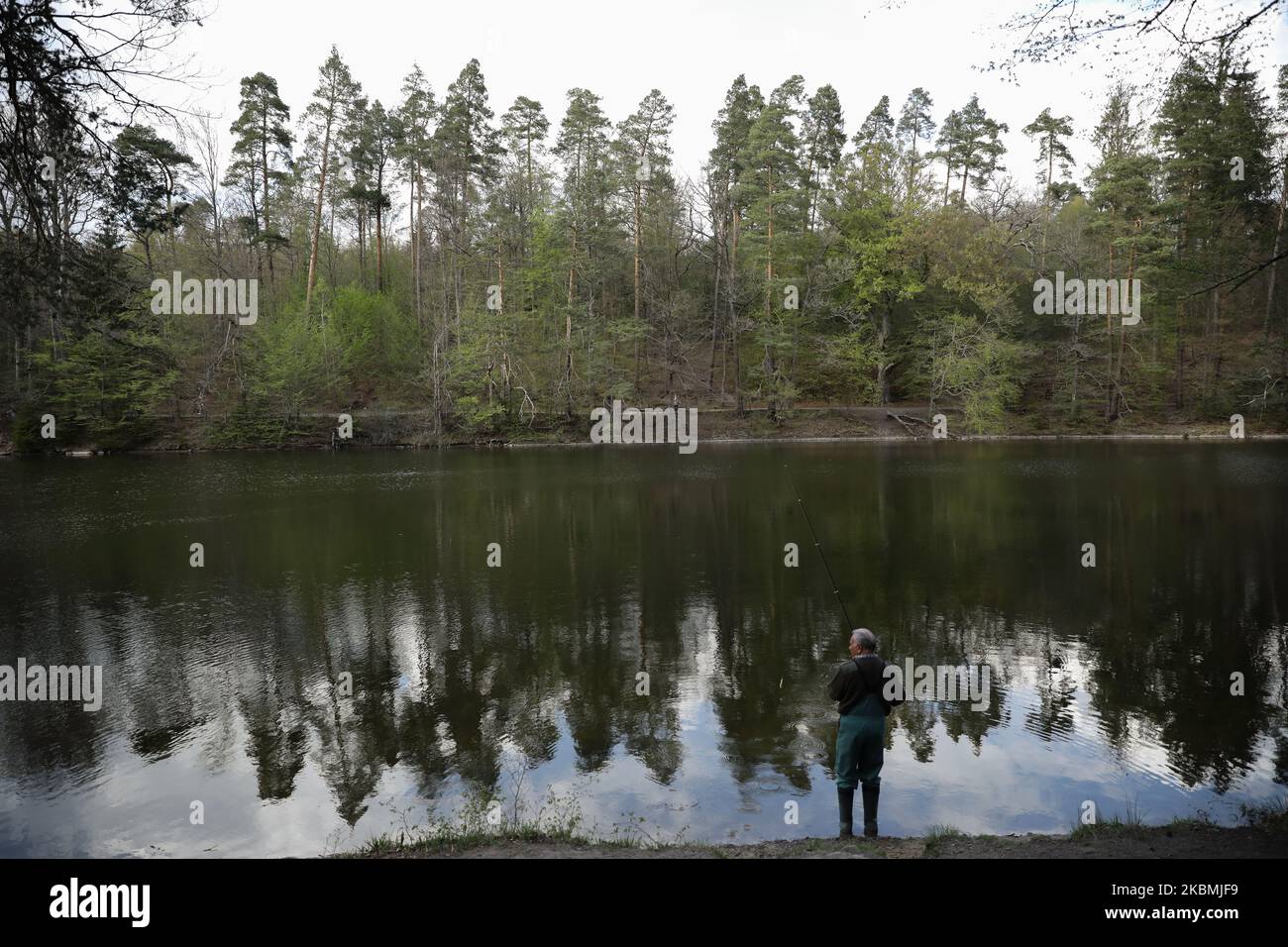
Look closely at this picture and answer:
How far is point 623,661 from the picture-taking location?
11.2 m

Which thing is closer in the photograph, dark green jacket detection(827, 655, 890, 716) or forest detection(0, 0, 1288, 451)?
dark green jacket detection(827, 655, 890, 716)

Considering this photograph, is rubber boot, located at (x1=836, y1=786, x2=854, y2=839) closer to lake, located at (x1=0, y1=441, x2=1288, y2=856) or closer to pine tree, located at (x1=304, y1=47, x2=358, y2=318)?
lake, located at (x1=0, y1=441, x2=1288, y2=856)

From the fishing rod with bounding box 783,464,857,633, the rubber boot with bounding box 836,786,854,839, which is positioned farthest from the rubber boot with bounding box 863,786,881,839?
the fishing rod with bounding box 783,464,857,633

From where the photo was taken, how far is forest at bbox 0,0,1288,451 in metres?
42.9

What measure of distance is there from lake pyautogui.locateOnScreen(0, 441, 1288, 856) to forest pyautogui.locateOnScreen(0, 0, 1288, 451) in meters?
22.7

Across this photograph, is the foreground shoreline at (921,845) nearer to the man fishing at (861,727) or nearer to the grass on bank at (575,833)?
the grass on bank at (575,833)

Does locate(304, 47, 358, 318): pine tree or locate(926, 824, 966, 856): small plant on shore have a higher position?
locate(304, 47, 358, 318): pine tree

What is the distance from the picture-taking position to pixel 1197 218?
4244cm

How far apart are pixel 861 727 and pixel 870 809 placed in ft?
2.40

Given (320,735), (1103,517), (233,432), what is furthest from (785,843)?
(233,432)

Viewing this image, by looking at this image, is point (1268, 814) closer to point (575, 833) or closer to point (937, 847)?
point (937, 847)

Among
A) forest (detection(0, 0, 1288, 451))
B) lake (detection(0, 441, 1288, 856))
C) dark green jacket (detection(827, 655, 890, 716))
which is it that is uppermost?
forest (detection(0, 0, 1288, 451))
